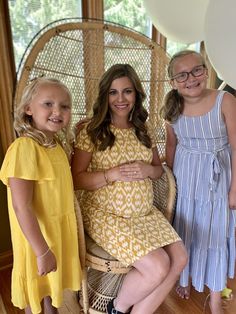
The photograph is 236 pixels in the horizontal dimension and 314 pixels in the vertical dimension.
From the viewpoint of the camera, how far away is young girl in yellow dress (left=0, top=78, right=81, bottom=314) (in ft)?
3.46

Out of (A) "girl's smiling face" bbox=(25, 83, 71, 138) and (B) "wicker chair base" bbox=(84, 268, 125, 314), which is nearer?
(A) "girl's smiling face" bbox=(25, 83, 71, 138)

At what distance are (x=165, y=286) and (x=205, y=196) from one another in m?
0.44

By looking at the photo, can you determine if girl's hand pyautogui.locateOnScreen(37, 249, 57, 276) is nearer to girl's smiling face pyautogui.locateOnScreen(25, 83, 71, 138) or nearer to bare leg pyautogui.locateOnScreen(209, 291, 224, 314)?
girl's smiling face pyautogui.locateOnScreen(25, 83, 71, 138)

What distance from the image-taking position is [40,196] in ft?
3.69

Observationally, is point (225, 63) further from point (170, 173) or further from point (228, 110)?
point (170, 173)

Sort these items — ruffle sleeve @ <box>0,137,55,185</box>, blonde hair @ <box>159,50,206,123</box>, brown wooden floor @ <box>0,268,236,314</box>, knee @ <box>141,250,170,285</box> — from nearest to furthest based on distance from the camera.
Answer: ruffle sleeve @ <box>0,137,55,185</box>, knee @ <box>141,250,170,285</box>, blonde hair @ <box>159,50,206,123</box>, brown wooden floor @ <box>0,268,236,314</box>

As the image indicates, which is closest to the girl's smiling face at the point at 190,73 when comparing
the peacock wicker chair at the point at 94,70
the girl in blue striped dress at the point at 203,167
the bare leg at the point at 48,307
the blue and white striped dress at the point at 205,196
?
the girl in blue striped dress at the point at 203,167

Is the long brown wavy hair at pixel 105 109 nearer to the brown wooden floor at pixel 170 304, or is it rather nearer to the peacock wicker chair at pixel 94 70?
the peacock wicker chair at pixel 94 70

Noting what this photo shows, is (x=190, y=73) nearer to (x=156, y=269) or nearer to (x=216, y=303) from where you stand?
(x=156, y=269)

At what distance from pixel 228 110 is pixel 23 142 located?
87 cm

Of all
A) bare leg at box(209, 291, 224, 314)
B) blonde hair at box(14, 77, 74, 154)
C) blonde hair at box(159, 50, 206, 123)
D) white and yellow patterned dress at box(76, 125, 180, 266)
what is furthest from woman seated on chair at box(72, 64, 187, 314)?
bare leg at box(209, 291, 224, 314)

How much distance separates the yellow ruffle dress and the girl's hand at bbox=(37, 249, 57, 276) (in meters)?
0.07

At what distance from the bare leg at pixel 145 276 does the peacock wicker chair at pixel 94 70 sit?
0.06 m

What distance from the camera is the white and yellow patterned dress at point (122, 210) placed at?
1.24 metres
